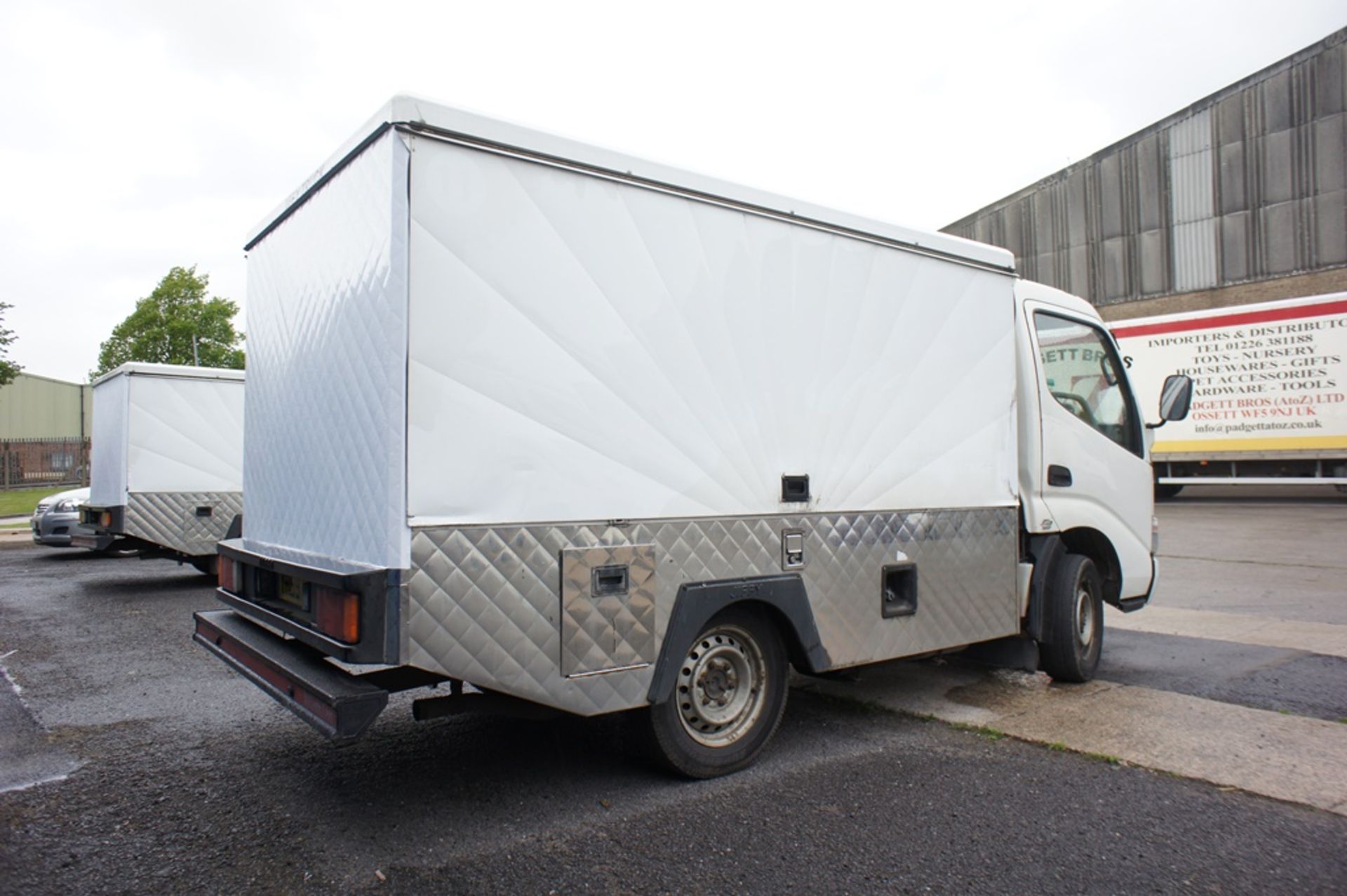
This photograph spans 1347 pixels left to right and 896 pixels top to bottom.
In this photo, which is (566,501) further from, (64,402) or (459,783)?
(64,402)

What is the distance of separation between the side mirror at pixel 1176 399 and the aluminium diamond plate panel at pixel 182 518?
29.6 feet

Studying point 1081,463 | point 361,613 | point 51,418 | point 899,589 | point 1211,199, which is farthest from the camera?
point 51,418

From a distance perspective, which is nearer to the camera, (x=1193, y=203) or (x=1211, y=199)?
(x=1211, y=199)

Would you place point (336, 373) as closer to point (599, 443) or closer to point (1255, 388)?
point (599, 443)

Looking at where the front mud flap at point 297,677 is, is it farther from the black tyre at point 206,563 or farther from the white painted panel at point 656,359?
the black tyre at point 206,563

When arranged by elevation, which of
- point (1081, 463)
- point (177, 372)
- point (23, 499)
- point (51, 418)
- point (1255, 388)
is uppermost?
point (51, 418)

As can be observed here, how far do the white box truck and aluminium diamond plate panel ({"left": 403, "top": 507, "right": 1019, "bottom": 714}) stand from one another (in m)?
0.01

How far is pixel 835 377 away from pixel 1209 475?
62.9ft

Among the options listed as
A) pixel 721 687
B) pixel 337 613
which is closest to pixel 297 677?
pixel 337 613

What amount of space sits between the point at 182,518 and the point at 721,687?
8.36 meters

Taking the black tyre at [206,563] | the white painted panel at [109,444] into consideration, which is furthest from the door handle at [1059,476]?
the white painted panel at [109,444]

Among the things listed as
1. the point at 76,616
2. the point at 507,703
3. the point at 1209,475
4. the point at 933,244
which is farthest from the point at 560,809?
the point at 1209,475

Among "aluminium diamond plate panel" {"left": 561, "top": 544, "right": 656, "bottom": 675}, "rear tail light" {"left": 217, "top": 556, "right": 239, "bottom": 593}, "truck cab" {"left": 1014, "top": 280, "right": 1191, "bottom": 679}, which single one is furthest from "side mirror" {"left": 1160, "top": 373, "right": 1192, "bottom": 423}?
"rear tail light" {"left": 217, "top": 556, "right": 239, "bottom": 593}

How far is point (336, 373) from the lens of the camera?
383 cm
